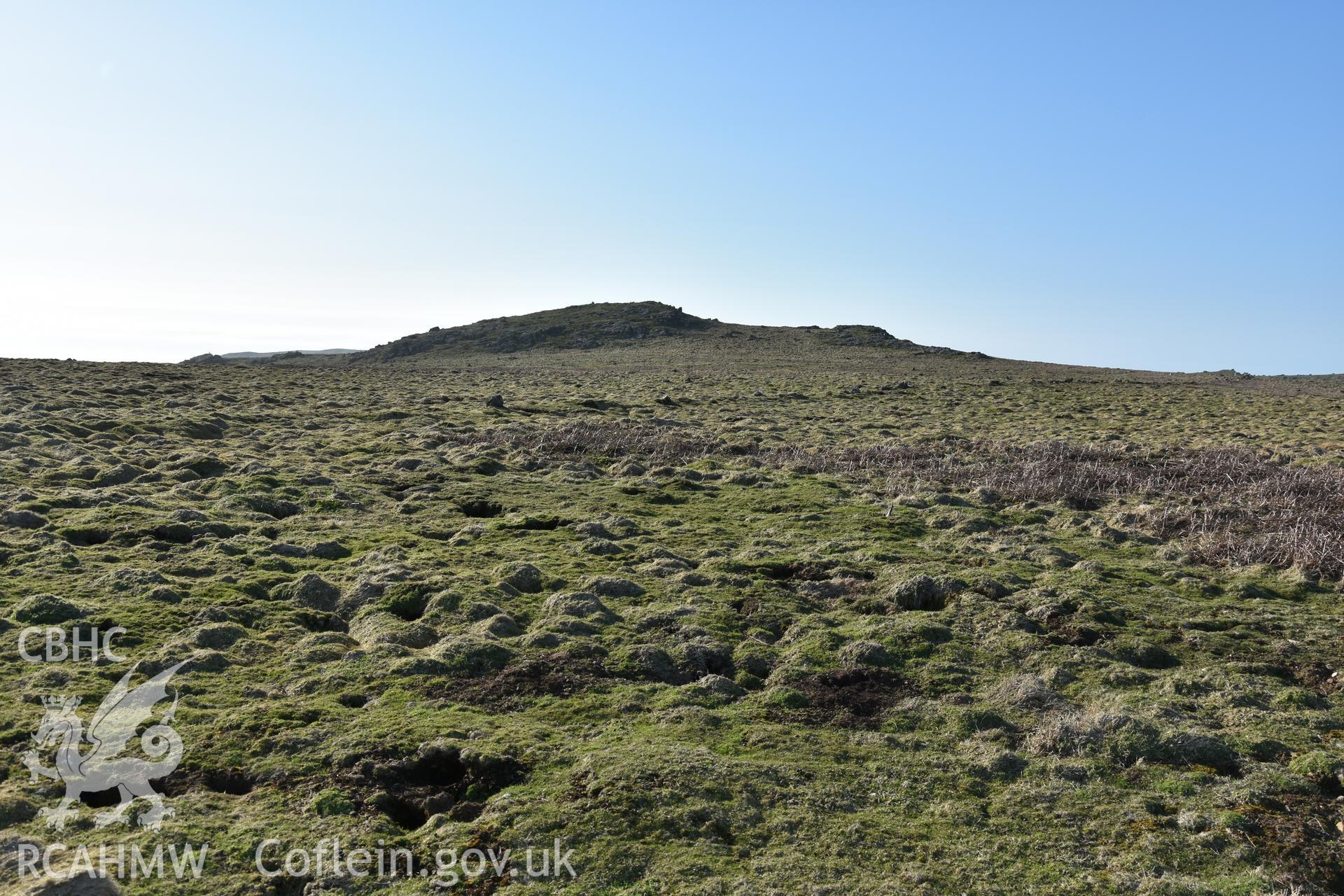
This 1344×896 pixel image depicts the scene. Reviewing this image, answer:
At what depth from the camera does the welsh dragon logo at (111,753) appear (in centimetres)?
660

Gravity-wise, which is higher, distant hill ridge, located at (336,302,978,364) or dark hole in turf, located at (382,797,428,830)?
distant hill ridge, located at (336,302,978,364)

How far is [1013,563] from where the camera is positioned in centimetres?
1434

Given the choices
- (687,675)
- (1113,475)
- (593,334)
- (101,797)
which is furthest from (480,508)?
(593,334)

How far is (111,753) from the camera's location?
732cm

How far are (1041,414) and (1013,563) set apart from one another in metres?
27.7

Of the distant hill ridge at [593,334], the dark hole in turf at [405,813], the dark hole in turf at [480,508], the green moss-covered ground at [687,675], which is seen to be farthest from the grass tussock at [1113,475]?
the distant hill ridge at [593,334]

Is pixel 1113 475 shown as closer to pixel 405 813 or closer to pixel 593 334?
pixel 405 813

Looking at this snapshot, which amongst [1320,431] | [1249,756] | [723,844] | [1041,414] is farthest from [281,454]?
[1320,431]

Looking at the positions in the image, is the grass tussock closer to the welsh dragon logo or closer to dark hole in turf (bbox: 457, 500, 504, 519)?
dark hole in turf (bbox: 457, 500, 504, 519)

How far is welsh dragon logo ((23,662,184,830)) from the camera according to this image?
6.60 m

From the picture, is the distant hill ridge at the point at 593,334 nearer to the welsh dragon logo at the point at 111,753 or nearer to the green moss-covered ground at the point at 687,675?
the green moss-covered ground at the point at 687,675

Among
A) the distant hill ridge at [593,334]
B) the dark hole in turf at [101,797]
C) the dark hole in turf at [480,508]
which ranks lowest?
the dark hole in turf at [101,797]

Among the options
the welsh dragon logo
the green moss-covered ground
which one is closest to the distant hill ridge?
the green moss-covered ground

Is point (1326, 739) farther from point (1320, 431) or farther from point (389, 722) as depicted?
point (1320, 431)
